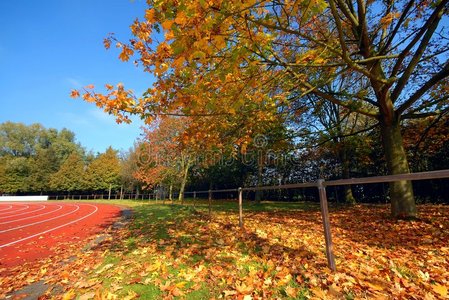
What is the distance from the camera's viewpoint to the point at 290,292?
3.11 meters

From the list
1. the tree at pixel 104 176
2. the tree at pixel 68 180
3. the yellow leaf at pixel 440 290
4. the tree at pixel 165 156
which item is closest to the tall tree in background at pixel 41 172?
the tree at pixel 68 180

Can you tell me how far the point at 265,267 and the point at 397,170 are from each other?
227 inches

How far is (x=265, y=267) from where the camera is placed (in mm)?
3986

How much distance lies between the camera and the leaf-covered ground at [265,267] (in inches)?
126

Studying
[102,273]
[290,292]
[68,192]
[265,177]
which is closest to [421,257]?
[290,292]

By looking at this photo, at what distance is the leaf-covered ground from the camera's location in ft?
10.5

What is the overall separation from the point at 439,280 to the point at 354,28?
6664mm

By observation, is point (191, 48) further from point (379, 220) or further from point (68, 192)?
point (68, 192)

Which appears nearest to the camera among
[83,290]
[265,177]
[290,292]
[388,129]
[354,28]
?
[290,292]

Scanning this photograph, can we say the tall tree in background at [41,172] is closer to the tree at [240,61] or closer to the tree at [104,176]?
the tree at [104,176]

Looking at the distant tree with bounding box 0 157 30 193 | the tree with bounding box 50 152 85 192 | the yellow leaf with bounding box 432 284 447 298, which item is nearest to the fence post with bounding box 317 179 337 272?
the yellow leaf with bounding box 432 284 447 298

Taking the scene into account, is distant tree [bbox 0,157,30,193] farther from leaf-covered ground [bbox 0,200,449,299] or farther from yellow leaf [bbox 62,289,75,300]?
yellow leaf [bbox 62,289,75,300]

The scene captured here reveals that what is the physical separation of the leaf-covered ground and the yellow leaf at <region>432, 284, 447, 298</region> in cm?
1

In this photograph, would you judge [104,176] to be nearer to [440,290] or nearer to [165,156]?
[165,156]
